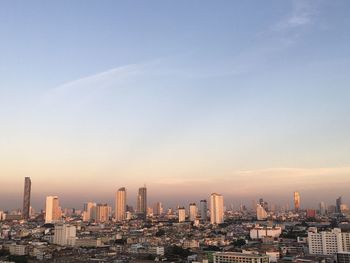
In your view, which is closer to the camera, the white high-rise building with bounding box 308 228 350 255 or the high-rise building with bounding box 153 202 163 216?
the white high-rise building with bounding box 308 228 350 255

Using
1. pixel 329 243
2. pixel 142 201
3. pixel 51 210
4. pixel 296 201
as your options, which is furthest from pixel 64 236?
pixel 296 201

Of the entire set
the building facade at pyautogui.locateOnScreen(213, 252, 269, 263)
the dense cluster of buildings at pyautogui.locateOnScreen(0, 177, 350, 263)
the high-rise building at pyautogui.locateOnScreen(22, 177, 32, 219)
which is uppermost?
the high-rise building at pyautogui.locateOnScreen(22, 177, 32, 219)

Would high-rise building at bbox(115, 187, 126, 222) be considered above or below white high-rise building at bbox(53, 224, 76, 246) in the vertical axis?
above

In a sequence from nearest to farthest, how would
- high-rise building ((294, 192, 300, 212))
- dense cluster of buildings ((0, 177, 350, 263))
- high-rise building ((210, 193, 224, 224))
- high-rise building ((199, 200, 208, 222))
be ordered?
1. dense cluster of buildings ((0, 177, 350, 263))
2. high-rise building ((210, 193, 224, 224))
3. high-rise building ((199, 200, 208, 222))
4. high-rise building ((294, 192, 300, 212))

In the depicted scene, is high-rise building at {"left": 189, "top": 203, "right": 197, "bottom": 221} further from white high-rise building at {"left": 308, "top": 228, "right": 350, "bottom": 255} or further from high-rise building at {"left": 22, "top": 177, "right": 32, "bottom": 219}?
white high-rise building at {"left": 308, "top": 228, "right": 350, "bottom": 255}

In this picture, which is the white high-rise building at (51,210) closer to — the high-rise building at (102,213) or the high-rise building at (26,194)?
the high-rise building at (26,194)

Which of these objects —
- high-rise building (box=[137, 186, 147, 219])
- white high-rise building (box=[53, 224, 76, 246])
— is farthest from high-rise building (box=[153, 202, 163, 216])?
white high-rise building (box=[53, 224, 76, 246])

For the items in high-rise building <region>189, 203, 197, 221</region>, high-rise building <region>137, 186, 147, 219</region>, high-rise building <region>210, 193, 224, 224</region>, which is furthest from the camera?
high-rise building <region>137, 186, 147, 219</region>
